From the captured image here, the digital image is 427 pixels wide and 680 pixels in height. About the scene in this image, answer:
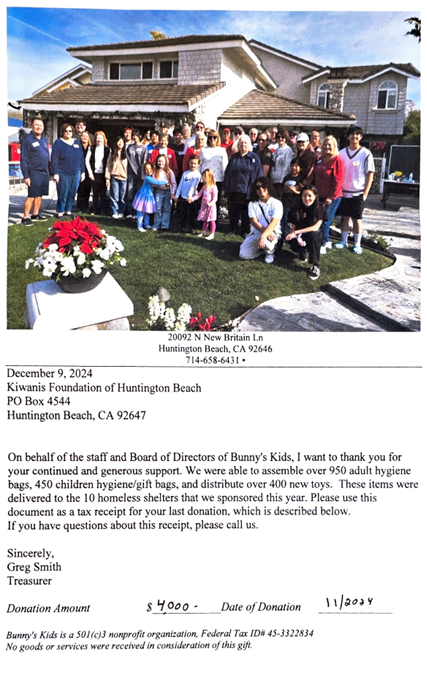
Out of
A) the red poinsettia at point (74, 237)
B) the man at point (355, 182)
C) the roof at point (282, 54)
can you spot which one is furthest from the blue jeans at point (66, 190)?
the man at point (355, 182)

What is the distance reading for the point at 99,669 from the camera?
2.02 meters

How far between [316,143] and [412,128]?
55 centimetres

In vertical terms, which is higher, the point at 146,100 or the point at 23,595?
the point at 146,100

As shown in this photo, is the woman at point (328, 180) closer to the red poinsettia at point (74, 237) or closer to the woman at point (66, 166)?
the red poinsettia at point (74, 237)

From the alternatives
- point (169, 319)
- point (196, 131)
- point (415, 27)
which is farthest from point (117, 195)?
point (415, 27)

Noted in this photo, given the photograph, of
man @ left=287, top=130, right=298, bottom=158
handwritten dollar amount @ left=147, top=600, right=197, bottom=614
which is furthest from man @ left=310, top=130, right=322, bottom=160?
handwritten dollar amount @ left=147, top=600, right=197, bottom=614

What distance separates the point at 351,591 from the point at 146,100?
320 centimetres

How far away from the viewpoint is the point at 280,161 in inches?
101

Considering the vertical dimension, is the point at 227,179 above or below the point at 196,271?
above

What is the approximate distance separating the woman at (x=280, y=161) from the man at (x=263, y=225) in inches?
2.3

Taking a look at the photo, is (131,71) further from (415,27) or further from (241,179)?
(415,27)

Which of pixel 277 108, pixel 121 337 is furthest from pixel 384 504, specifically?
pixel 277 108

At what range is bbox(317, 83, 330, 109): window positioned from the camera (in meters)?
2.35

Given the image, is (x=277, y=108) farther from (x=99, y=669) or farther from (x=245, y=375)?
(x=99, y=669)
